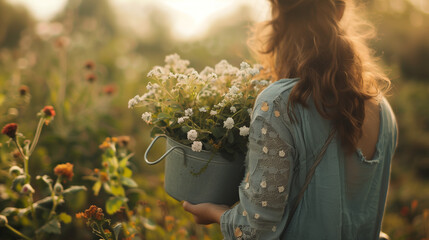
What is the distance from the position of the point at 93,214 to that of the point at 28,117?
222 centimetres

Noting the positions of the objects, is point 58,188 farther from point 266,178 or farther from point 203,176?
point 266,178

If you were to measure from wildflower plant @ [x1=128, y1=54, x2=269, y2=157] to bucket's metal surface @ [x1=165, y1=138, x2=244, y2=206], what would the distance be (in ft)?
0.12

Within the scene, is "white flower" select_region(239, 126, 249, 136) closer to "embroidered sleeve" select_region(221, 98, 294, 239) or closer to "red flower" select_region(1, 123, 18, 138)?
"embroidered sleeve" select_region(221, 98, 294, 239)

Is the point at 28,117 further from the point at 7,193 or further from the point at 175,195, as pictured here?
the point at 175,195

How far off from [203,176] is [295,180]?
33 cm

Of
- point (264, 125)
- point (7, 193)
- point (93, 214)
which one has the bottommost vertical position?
point (7, 193)

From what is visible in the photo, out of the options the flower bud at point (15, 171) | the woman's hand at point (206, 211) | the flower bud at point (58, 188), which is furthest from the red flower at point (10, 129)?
the woman's hand at point (206, 211)

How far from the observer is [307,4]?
3.76 feet

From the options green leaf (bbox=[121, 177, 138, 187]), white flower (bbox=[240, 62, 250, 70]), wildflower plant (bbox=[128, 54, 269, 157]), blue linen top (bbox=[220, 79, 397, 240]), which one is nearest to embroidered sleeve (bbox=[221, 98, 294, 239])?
blue linen top (bbox=[220, 79, 397, 240])

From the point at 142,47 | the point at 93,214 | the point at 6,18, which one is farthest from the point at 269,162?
the point at 142,47

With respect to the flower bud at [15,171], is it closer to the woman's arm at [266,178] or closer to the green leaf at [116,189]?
the green leaf at [116,189]

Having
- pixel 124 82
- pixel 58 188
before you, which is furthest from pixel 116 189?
pixel 124 82

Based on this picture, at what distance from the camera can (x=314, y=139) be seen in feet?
3.56

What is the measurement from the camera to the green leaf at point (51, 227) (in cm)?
148
